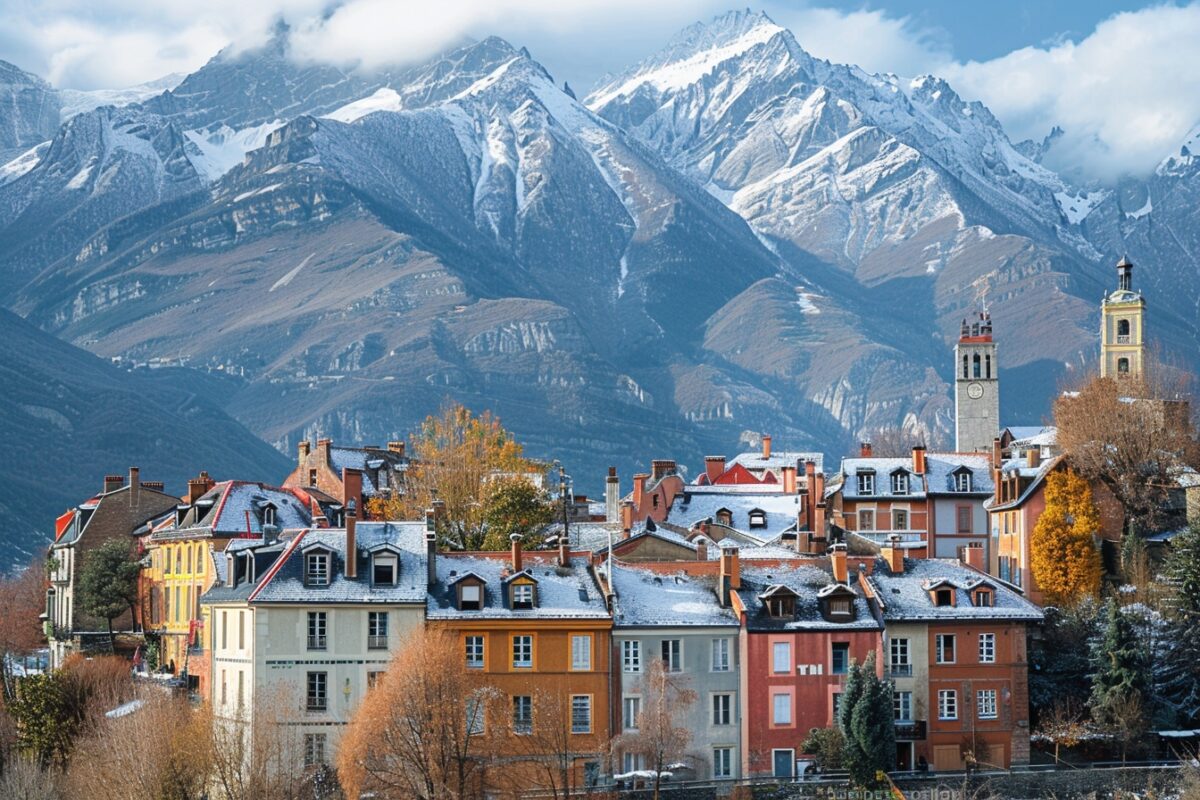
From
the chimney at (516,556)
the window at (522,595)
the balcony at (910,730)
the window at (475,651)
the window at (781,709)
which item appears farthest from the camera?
the chimney at (516,556)

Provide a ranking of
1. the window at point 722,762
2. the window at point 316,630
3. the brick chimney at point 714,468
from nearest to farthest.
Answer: the window at point 316,630 < the window at point 722,762 < the brick chimney at point 714,468

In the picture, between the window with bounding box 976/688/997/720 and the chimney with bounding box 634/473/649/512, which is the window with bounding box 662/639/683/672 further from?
the chimney with bounding box 634/473/649/512

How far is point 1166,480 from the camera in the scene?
115 m

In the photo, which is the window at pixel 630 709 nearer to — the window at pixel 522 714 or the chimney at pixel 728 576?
A: the window at pixel 522 714

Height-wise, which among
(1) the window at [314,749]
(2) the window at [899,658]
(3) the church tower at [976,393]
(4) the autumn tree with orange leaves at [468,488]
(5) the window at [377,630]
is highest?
(3) the church tower at [976,393]

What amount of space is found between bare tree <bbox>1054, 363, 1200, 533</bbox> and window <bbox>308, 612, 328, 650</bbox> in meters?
43.5

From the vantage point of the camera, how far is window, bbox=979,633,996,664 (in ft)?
314

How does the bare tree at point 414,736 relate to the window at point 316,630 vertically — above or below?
below

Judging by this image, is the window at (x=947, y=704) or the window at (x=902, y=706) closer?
the window at (x=902, y=706)

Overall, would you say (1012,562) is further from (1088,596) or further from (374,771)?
(374,771)

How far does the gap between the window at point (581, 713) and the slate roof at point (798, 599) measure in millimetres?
7725

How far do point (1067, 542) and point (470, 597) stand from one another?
34.9 metres

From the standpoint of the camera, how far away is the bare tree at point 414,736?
83.8 m

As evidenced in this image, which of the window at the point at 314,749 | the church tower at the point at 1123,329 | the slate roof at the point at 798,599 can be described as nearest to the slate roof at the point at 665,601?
the slate roof at the point at 798,599
